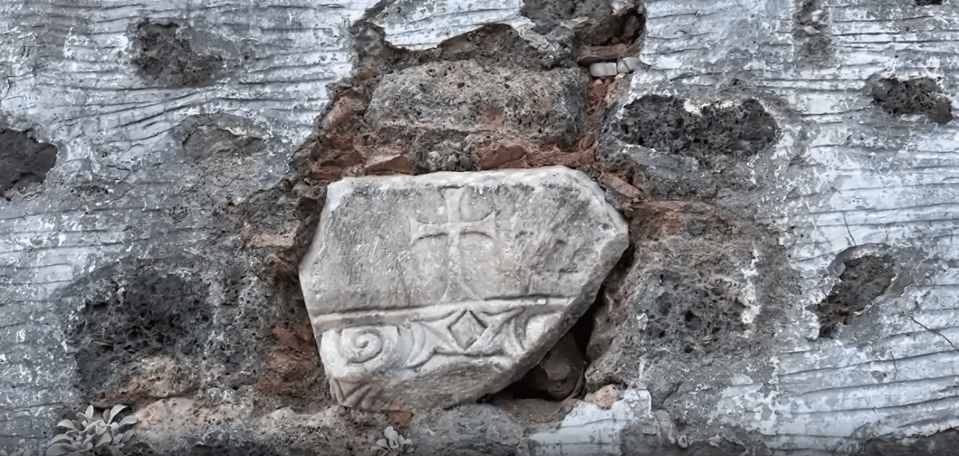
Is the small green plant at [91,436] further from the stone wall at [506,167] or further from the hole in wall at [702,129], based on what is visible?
the hole in wall at [702,129]

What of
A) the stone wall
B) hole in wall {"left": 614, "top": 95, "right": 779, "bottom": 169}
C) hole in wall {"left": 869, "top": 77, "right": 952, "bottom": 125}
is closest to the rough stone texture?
the stone wall

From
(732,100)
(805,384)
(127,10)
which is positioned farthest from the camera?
(127,10)

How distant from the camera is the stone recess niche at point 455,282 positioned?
7.36 ft

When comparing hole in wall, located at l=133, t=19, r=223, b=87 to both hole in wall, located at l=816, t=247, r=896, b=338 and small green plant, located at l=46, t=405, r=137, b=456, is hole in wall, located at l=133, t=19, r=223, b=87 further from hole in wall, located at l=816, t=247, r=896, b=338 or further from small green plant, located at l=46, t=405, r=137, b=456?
hole in wall, located at l=816, t=247, r=896, b=338

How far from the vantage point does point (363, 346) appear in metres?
2.24

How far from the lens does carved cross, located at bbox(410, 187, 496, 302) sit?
2.27 meters

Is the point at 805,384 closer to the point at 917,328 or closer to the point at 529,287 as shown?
the point at 917,328

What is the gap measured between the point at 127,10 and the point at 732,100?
1272 mm

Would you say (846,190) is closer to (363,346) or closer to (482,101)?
(482,101)

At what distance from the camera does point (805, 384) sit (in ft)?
7.20

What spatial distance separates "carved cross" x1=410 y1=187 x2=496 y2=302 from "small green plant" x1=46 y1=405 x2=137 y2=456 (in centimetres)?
68

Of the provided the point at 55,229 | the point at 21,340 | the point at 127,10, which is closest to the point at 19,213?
the point at 55,229

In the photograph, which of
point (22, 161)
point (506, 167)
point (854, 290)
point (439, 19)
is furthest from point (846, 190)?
point (22, 161)

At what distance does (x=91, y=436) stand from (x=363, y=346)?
57cm
